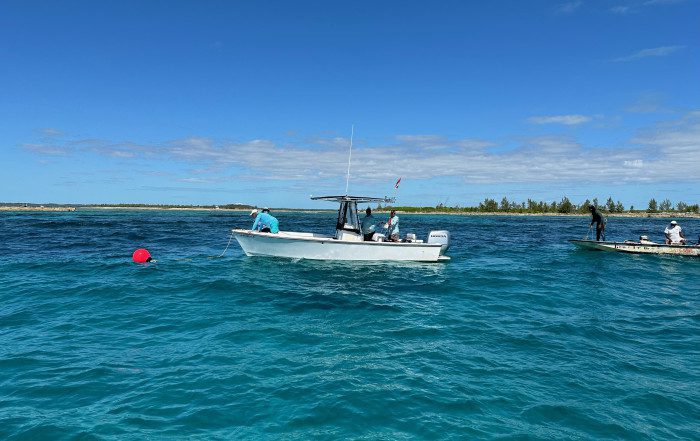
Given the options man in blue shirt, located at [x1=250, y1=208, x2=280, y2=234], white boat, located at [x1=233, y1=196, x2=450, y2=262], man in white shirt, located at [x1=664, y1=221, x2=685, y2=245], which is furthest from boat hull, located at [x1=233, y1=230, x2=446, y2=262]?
man in white shirt, located at [x1=664, y1=221, x2=685, y2=245]

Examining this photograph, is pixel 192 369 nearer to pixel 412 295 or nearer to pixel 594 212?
pixel 412 295

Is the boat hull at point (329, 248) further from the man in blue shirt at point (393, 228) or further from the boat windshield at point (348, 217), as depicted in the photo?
the boat windshield at point (348, 217)

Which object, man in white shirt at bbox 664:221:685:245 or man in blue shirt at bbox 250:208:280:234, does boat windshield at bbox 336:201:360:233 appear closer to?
man in blue shirt at bbox 250:208:280:234

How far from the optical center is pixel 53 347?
881cm

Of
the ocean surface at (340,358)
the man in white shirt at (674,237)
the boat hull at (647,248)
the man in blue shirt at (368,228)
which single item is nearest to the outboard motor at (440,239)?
the man in blue shirt at (368,228)

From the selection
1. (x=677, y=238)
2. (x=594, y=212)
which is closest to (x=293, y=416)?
(x=594, y=212)

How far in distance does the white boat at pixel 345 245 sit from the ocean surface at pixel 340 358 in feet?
11.3

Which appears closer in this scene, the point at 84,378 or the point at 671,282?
the point at 84,378

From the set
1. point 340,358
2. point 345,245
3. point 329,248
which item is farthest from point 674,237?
point 340,358

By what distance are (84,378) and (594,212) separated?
29.4 m

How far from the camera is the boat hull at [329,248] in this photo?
20.7 meters

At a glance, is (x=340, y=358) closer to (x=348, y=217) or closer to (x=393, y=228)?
(x=348, y=217)

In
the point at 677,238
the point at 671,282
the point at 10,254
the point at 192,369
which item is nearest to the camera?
the point at 192,369

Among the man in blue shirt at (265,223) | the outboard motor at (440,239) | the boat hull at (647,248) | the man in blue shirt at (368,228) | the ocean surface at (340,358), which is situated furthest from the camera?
the boat hull at (647,248)
